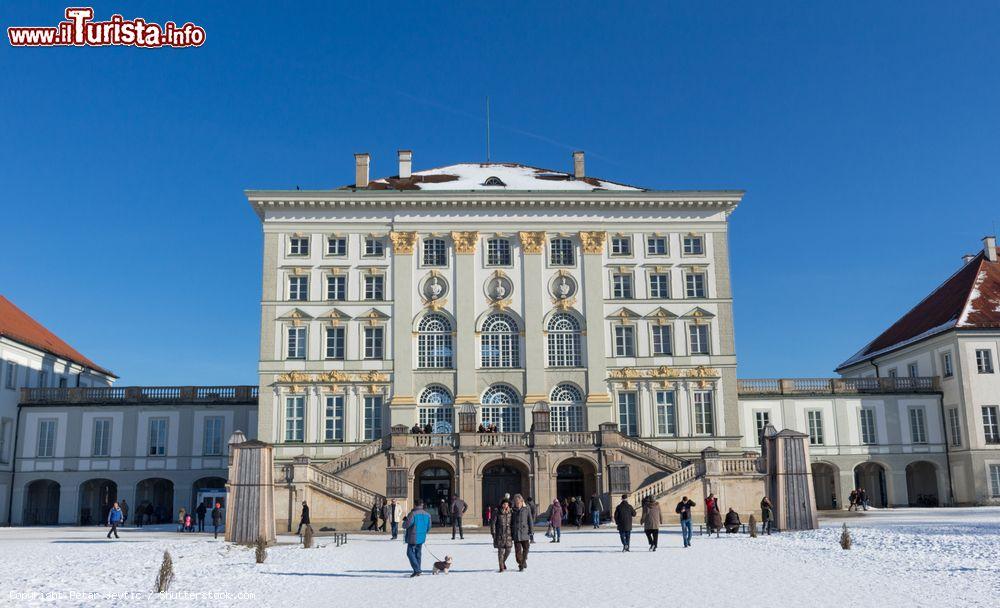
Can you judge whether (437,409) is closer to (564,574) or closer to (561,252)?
(561,252)

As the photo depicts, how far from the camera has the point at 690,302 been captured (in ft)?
164

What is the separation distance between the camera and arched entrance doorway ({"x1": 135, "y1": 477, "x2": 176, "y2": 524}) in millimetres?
52969

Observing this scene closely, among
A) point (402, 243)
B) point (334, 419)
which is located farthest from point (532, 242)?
point (334, 419)

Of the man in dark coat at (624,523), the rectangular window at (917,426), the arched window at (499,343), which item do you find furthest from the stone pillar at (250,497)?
the rectangular window at (917,426)

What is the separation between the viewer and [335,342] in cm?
4916

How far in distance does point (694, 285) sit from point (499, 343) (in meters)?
10.5

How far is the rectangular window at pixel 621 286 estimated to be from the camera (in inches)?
1972

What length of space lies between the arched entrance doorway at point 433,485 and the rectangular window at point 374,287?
31.3 ft

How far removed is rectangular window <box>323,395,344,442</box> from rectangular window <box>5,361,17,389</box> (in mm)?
18307

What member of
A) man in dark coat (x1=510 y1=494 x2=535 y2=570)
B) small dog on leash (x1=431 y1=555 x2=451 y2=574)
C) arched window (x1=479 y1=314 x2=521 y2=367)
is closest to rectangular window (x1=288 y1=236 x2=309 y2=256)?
arched window (x1=479 y1=314 x2=521 y2=367)

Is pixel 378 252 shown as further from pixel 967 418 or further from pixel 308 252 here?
pixel 967 418

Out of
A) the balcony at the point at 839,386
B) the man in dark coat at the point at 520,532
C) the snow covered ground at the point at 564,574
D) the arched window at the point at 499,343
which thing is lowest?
the snow covered ground at the point at 564,574

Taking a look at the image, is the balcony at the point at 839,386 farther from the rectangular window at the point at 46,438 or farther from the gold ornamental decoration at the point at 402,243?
the rectangular window at the point at 46,438

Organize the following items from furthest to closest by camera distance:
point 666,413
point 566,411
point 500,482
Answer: point 666,413, point 566,411, point 500,482
